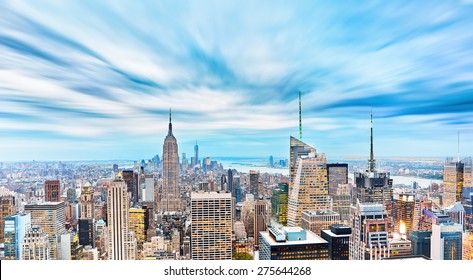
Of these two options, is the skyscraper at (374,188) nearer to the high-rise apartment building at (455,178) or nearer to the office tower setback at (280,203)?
the high-rise apartment building at (455,178)

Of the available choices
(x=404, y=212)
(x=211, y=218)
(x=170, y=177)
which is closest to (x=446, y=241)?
(x=404, y=212)

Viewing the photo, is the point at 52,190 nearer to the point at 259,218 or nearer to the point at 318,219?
the point at 259,218

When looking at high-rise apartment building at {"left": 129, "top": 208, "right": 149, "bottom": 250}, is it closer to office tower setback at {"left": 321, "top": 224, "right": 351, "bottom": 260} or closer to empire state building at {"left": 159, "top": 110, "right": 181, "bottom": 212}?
empire state building at {"left": 159, "top": 110, "right": 181, "bottom": 212}

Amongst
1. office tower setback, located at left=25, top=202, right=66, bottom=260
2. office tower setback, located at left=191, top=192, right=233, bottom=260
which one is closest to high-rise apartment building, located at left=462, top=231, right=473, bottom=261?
office tower setback, located at left=191, top=192, right=233, bottom=260

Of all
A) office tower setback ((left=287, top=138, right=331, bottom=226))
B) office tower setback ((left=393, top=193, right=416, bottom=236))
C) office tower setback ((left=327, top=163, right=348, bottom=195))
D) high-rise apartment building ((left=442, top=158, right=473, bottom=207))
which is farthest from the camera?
office tower setback ((left=287, top=138, right=331, bottom=226))
